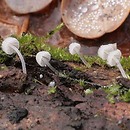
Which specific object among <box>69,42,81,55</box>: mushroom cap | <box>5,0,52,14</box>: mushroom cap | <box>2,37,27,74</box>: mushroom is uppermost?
<box>2,37,27,74</box>: mushroom

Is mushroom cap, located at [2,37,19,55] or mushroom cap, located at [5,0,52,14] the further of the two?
mushroom cap, located at [5,0,52,14]

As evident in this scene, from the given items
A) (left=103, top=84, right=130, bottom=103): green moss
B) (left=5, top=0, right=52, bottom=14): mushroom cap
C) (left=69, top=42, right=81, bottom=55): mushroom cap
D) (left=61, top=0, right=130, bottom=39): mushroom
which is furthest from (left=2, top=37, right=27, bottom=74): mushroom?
(left=5, top=0, right=52, bottom=14): mushroom cap

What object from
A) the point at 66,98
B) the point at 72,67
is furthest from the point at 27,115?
Answer: the point at 72,67

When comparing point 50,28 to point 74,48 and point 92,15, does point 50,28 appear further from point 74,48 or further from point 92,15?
point 74,48

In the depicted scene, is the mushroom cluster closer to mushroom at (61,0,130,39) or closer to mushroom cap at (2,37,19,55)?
mushroom at (61,0,130,39)

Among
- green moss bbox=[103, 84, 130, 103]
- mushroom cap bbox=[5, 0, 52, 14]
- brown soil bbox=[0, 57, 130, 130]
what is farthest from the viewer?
mushroom cap bbox=[5, 0, 52, 14]

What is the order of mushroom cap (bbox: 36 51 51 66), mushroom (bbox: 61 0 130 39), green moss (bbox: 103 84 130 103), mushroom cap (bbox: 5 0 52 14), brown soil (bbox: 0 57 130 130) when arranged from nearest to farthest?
brown soil (bbox: 0 57 130 130) < green moss (bbox: 103 84 130 103) < mushroom cap (bbox: 36 51 51 66) < mushroom (bbox: 61 0 130 39) < mushroom cap (bbox: 5 0 52 14)

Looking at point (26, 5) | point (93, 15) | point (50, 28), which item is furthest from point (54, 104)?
point (26, 5)
